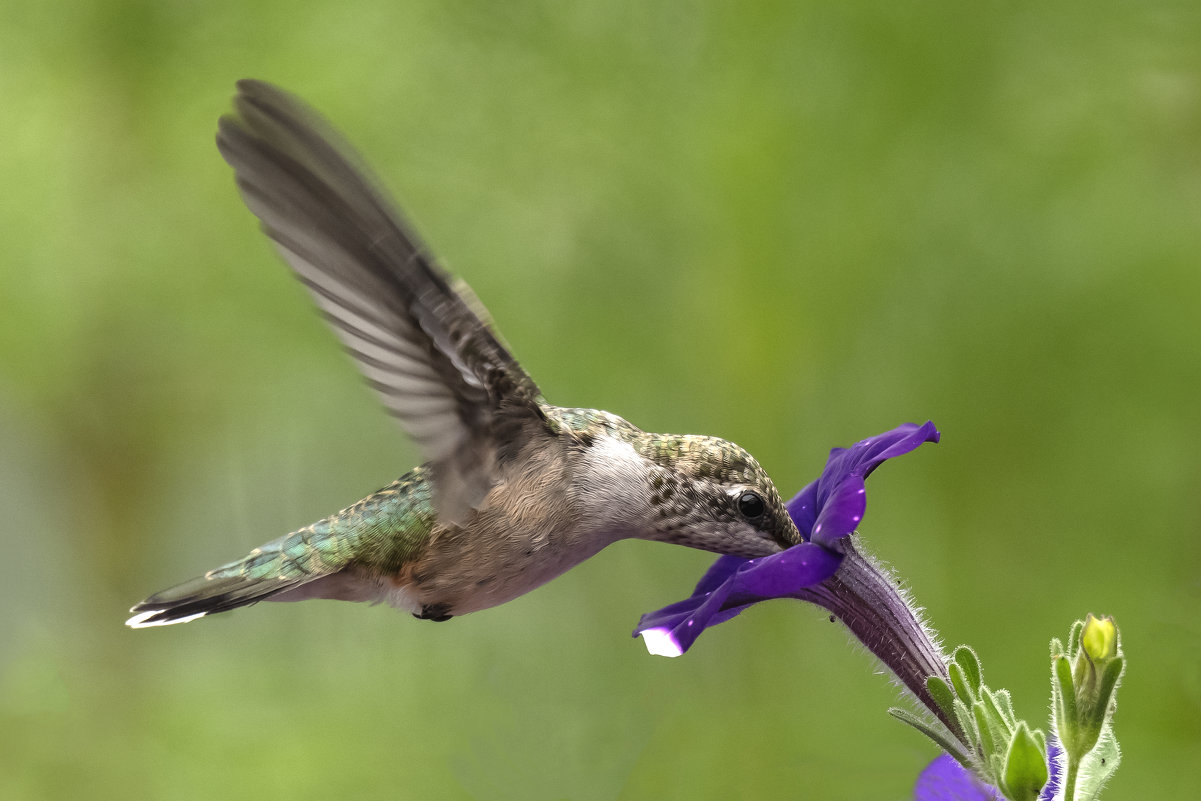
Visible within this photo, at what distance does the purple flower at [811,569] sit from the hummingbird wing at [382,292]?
1.40ft

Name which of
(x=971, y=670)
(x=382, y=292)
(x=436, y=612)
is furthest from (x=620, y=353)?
(x=971, y=670)

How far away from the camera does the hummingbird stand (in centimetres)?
156

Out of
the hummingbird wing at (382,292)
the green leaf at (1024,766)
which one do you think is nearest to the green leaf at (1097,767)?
the green leaf at (1024,766)

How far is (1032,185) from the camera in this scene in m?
3.71

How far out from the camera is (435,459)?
5.65ft

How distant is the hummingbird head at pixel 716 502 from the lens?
191 centimetres

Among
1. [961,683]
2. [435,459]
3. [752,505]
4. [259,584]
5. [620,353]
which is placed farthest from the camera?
[620,353]

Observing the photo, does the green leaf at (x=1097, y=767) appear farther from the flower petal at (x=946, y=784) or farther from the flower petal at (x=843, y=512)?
the flower petal at (x=843, y=512)

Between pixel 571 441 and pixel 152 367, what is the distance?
255 cm

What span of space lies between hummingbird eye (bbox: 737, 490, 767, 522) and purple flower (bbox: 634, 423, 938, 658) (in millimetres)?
120

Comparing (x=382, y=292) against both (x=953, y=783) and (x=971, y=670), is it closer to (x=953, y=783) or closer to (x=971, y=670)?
(x=971, y=670)

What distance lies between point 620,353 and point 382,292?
239cm

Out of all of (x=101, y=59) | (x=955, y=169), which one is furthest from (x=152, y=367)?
(x=955, y=169)

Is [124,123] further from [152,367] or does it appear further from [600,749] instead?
[600,749]
